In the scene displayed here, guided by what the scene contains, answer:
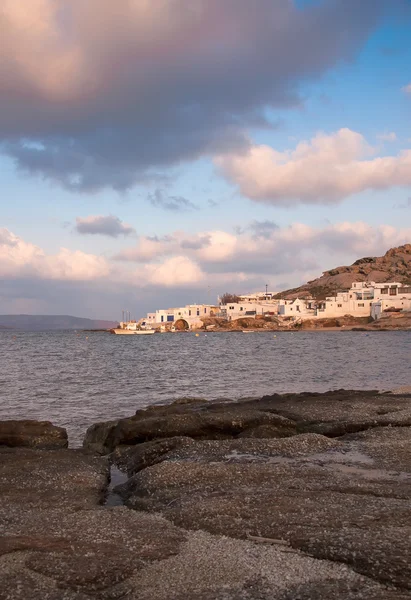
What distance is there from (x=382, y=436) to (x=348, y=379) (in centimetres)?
2799

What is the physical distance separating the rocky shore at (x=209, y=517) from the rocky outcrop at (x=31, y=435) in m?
0.06

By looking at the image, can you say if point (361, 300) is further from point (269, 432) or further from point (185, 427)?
point (185, 427)

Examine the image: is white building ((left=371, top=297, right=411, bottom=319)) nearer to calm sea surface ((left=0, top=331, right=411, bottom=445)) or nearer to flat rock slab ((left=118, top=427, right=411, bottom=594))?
calm sea surface ((left=0, top=331, right=411, bottom=445))

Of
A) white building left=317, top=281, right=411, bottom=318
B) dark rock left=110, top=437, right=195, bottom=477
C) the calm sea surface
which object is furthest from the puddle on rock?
white building left=317, top=281, right=411, bottom=318

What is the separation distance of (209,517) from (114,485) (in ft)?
16.2

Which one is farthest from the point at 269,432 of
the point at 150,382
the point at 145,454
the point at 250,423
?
the point at 150,382

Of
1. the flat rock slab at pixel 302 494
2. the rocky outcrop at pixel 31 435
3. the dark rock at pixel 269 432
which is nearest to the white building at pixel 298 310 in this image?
the dark rock at pixel 269 432

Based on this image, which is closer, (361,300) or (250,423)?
(250,423)

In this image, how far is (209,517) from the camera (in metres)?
9.32

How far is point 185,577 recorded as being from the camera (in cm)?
715

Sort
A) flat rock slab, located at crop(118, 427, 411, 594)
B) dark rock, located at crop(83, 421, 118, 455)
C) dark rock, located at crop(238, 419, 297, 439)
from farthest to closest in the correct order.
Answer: dark rock, located at crop(83, 421, 118, 455), dark rock, located at crop(238, 419, 297, 439), flat rock slab, located at crop(118, 427, 411, 594)

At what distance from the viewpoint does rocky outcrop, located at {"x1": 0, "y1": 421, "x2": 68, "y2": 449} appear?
17.2 metres

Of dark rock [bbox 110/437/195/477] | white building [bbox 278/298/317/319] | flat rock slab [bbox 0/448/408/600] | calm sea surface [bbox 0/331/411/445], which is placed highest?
white building [bbox 278/298/317/319]

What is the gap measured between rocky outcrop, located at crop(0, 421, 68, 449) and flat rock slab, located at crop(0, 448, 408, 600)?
7.03 m
